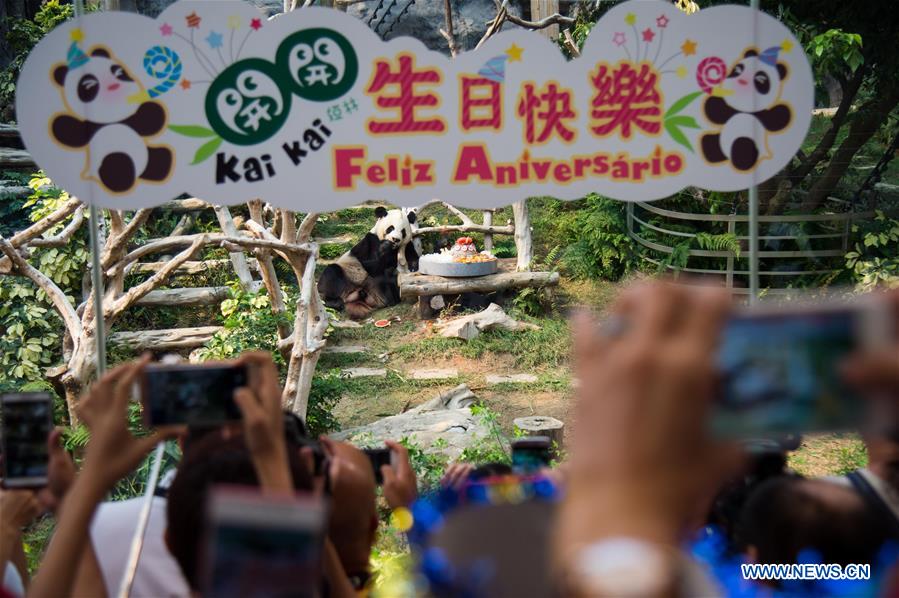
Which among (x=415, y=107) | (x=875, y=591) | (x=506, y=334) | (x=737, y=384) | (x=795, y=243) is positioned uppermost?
(x=415, y=107)

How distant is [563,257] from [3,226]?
214 inches

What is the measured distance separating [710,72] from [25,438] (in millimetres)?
2315

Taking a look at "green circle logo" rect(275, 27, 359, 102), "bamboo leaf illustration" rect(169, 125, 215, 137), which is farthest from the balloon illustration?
"green circle logo" rect(275, 27, 359, 102)

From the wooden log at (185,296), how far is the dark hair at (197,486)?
6515mm

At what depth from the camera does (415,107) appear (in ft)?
9.66

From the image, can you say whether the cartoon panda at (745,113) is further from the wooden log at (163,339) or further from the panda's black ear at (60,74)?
the wooden log at (163,339)

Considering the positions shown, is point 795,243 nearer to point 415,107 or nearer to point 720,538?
point 415,107

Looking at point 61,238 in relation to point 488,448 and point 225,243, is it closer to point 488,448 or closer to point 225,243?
point 225,243

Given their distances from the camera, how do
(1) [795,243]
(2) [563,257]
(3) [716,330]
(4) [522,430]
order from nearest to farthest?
(3) [716,330] < (4) [522,430] < (1) [795,243] < (2) [563,257]

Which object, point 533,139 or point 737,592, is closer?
point 737,592

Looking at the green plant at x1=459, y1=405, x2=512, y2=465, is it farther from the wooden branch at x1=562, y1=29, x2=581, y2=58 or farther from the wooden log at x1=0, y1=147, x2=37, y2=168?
the wooden log at x1=0, y1=147, x2=37, y2=168

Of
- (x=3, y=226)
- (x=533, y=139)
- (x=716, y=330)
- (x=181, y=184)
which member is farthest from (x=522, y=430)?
(x=3, y=226)

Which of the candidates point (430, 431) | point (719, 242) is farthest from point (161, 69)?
point (719, 242)

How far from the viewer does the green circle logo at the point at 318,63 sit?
290cm
